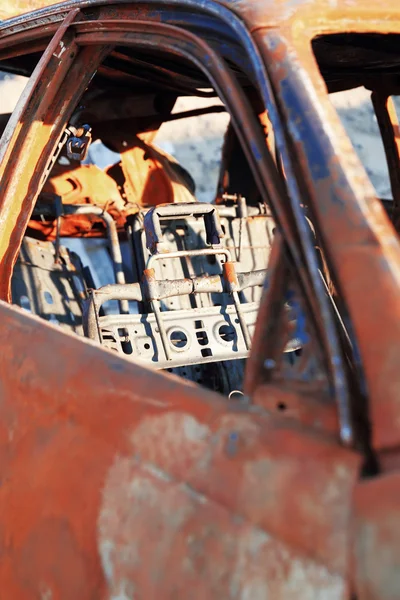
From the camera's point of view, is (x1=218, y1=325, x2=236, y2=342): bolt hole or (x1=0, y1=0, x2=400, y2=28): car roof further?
(x1=218, y1=325, x2=236, y2=342): bolt hole

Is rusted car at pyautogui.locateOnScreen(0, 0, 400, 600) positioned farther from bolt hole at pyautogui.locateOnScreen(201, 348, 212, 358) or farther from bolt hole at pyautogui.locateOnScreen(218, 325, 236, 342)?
bolt hole at pyautogui.locateOnScreen(218, 325, 236, 342)

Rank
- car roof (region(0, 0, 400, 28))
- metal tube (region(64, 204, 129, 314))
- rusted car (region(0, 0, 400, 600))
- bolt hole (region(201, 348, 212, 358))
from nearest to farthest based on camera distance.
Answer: rusted car (region(0, 0, 400, 600)) → car roof (region(0, 0, 400, 28)) → bolt hole (region(201, 348, 212, 358)) → metal tube (region(64, 204, 129, 314))

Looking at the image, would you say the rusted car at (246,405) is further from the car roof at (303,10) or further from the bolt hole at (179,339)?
the bolt hole at (179,339)

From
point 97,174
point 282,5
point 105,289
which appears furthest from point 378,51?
point 97,174

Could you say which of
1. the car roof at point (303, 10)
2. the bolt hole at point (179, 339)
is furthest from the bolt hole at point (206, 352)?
the car roof at point (303, 10)

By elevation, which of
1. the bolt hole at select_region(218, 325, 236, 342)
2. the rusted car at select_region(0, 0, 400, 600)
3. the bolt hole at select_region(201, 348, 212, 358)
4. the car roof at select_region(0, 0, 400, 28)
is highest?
the car roof at select_region(0, 0, 400, 28)

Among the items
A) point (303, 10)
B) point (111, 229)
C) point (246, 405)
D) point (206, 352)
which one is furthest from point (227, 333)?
point (246, 405)

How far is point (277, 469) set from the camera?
1.13 metres

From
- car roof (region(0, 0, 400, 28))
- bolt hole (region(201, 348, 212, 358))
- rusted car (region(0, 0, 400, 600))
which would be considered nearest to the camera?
rusted car (region(0, 0, 400, 600))

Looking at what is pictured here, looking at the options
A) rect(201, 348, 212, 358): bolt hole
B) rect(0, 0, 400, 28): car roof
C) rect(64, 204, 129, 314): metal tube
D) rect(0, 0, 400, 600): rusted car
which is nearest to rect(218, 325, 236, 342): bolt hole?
rect(201, 348, 212, 358): bolt hole

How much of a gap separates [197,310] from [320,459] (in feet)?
6.74

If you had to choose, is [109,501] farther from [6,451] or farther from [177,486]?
[6,451]

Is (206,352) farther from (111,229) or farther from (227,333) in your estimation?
(111,229)

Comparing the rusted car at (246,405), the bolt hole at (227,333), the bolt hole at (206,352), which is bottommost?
the bolt hole at (206,352)
